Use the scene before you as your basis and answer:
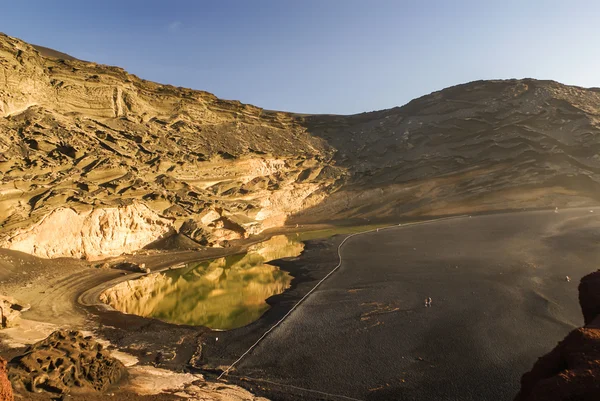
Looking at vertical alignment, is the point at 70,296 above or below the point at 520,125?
below

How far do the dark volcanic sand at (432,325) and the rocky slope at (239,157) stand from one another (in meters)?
18.2

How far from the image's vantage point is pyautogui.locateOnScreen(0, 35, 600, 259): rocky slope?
26.7 metres

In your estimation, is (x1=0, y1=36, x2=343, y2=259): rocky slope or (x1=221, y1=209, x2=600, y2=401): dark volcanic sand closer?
(x1=221, y1=209, x2=600, y2=401): dark volcanic sand

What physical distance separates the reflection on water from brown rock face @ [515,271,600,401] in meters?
12.0

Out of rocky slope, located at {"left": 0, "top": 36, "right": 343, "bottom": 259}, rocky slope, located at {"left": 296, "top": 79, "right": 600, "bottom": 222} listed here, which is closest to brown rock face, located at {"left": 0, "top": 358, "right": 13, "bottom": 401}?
rocky slope, located at {"left": 0, "top": 36, "right": 343, "bottom": 259}

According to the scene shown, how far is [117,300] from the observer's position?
1941 cm

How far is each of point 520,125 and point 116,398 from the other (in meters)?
51.5

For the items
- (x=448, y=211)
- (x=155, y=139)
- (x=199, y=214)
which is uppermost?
(x=155, y=139)

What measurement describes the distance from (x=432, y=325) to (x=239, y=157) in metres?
35.3

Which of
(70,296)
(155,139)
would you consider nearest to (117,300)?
(70,296)

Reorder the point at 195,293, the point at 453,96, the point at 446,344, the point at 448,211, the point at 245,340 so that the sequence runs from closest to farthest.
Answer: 1. the point at 446,344
2. the point at 245,340
3. the point at 195,293
4. the point at 448,211
5. the point at 453,96

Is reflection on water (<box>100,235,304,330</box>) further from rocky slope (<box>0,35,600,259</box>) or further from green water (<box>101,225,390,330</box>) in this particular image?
rocky slope (<box>0,35,600,259</box>)

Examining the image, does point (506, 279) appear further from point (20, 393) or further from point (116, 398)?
point (20, 393)

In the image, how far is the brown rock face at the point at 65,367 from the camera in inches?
355
